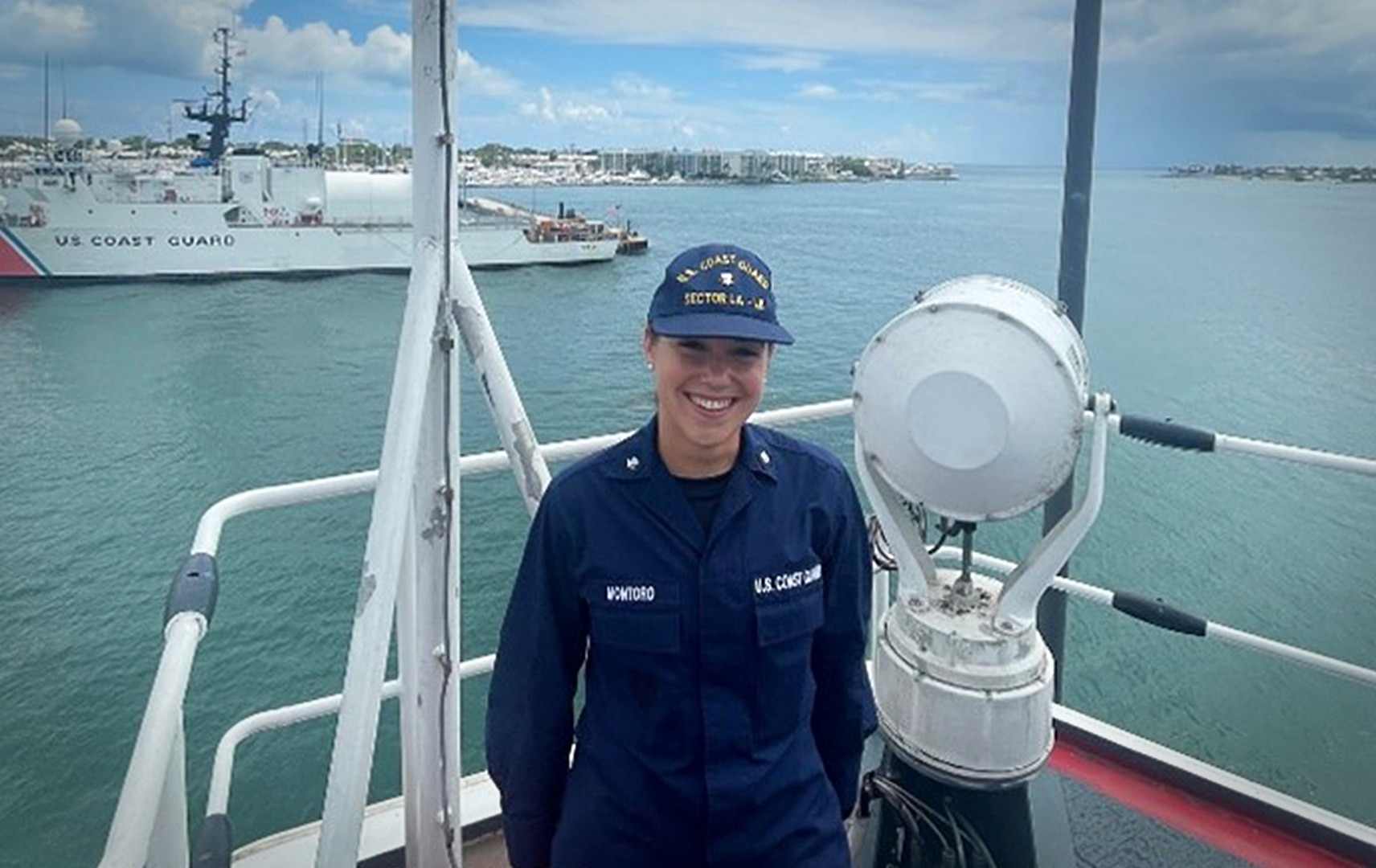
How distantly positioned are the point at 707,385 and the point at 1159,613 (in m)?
1.46

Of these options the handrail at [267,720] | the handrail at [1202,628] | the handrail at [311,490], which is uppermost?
the handrail at [311,490]

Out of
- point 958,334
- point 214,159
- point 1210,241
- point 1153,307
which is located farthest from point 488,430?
point 1210,241

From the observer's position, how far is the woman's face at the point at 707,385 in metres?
1.21

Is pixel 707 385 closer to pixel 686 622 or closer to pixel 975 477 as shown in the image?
pixel 686 622

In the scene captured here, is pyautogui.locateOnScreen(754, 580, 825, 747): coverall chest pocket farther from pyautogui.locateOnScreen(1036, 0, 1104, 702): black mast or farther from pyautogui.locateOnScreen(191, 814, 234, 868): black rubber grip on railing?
pyautogui.locateOnScreen(1036, 0, 1104, 702): black mast

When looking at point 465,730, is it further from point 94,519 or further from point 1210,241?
point 1210,241

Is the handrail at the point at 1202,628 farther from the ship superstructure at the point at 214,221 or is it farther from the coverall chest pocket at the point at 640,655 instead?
the ship superstructure at the point at 214,221

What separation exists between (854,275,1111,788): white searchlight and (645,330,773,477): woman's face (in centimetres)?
48

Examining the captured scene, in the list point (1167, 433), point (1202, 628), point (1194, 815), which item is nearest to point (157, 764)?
point (1167, 433)

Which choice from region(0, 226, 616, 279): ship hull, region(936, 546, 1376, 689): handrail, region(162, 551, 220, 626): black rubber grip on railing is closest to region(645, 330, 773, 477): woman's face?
region(162, 551, 220, 626): black rubber grip on railing

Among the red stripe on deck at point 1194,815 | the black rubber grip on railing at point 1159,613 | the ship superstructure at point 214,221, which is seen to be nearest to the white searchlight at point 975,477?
the black rubber grip on railing at point 1159,613

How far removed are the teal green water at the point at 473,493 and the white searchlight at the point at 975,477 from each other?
223 inches

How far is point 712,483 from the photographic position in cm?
125

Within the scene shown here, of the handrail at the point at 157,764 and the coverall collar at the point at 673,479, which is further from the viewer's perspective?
the coverall collar at the point at 673,479
